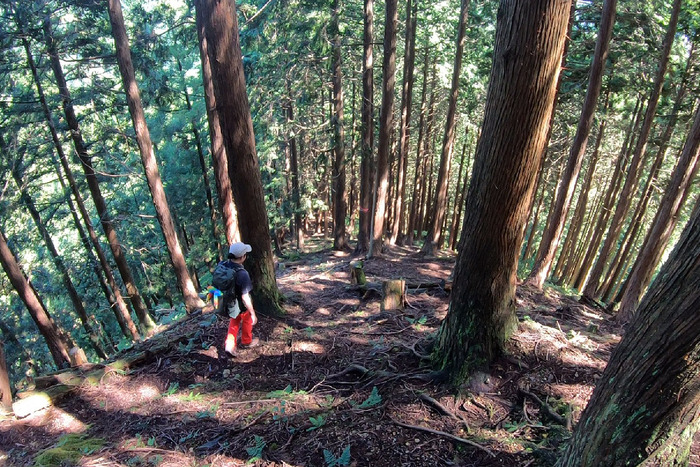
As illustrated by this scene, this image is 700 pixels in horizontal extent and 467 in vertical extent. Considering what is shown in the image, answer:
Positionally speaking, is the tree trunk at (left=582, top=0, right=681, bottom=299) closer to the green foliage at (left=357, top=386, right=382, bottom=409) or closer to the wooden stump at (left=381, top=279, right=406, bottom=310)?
the wooden stump at (left=381, top=279, right=406, bottom=310)

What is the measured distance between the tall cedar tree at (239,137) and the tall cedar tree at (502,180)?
355 centimetres

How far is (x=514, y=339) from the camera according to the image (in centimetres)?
428

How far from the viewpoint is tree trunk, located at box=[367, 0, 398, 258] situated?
445 inches

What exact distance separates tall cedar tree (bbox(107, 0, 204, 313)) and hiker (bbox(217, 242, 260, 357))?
5959 millimetres

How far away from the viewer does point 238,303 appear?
5754mm

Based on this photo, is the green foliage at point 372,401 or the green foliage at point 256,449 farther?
the green foliage at point 372,401

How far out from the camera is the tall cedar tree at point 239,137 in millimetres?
5609

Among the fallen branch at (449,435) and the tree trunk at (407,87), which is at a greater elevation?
the tree trunk at (407,87)

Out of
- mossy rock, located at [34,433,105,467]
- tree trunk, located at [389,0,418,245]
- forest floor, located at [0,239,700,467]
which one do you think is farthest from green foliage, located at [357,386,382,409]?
tree trunk, located at [389,0,418,245]

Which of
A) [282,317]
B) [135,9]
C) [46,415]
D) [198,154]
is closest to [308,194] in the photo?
[198,154]

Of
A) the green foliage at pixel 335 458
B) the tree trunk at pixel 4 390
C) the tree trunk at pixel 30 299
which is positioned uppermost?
the green foliage at pixel 335 458

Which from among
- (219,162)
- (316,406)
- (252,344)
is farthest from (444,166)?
(316,406)

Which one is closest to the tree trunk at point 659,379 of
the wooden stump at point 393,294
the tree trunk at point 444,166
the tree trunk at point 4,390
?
the wooden stump at point 393,294

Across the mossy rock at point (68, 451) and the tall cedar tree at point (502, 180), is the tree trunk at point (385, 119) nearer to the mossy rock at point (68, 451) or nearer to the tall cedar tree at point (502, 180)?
the tall cedar tree at point (502, 180)
